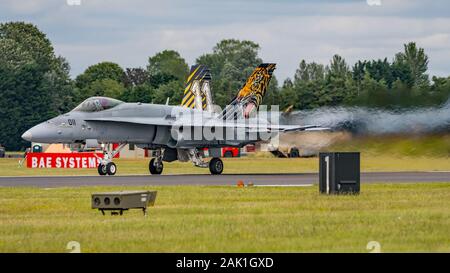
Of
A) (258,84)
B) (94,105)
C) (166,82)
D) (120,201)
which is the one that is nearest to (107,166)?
(94,105)

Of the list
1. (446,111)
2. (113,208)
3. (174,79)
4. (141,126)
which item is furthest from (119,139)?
(174,79)

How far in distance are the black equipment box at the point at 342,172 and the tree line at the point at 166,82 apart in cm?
1399

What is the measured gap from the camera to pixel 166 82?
12019cm

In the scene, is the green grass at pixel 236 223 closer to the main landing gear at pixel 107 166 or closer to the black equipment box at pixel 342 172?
the black equipment box at pixel 342 172

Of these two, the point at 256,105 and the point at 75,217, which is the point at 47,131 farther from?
the point at 75,217

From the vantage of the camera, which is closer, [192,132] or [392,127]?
[392,127]

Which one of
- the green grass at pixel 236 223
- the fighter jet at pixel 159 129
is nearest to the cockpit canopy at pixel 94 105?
the fighter jet at pixel 159 129

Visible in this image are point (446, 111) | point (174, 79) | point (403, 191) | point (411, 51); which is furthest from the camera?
point (174, 79)

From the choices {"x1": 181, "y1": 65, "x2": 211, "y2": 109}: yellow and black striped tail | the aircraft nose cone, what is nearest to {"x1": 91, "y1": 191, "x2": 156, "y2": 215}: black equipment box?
the aircraft nose cone

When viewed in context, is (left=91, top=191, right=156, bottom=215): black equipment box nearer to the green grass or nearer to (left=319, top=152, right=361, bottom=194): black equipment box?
the green grass

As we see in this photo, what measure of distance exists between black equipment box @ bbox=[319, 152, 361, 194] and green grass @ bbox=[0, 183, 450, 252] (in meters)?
0.51

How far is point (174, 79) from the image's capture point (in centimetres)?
12144
